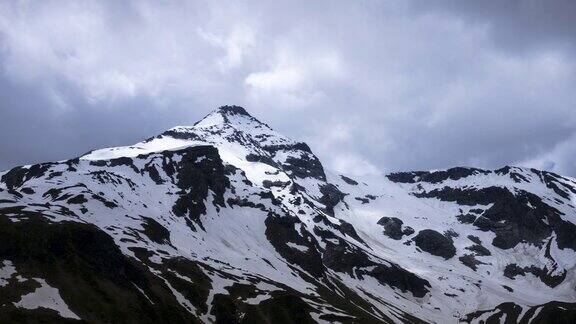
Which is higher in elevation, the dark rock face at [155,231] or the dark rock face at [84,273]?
the dark rock face at [155,231]

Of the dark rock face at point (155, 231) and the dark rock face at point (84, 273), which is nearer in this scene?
the dark rock face at point (84, 273)

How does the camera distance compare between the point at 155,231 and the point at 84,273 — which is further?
the point at 155,231

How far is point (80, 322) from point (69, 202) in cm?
9454

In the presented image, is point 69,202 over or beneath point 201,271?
over

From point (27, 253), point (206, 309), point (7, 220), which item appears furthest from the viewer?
point (206, 309)

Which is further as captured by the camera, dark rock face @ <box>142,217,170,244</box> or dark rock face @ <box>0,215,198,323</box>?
dark rock face @ <box>142,217,170,244</box>

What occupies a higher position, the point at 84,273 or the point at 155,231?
the point at 155,231

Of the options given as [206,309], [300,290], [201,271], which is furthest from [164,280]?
[300,290]

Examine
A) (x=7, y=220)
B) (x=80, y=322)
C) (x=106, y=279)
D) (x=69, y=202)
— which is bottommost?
(x=80, y=322)

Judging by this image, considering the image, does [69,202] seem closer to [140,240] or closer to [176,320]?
[140,240]

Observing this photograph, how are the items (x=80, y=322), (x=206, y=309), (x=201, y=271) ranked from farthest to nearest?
(x=201, y=271), (x=206, y=309), (x=80, y=322)

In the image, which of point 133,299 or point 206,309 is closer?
point 133,299

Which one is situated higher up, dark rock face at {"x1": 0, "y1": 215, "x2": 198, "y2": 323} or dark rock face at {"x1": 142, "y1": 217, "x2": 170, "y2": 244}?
dark rock face at {"x1": 142, "y1": 217, "x2": 170, "y2": 244}

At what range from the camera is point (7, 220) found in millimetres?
120938
